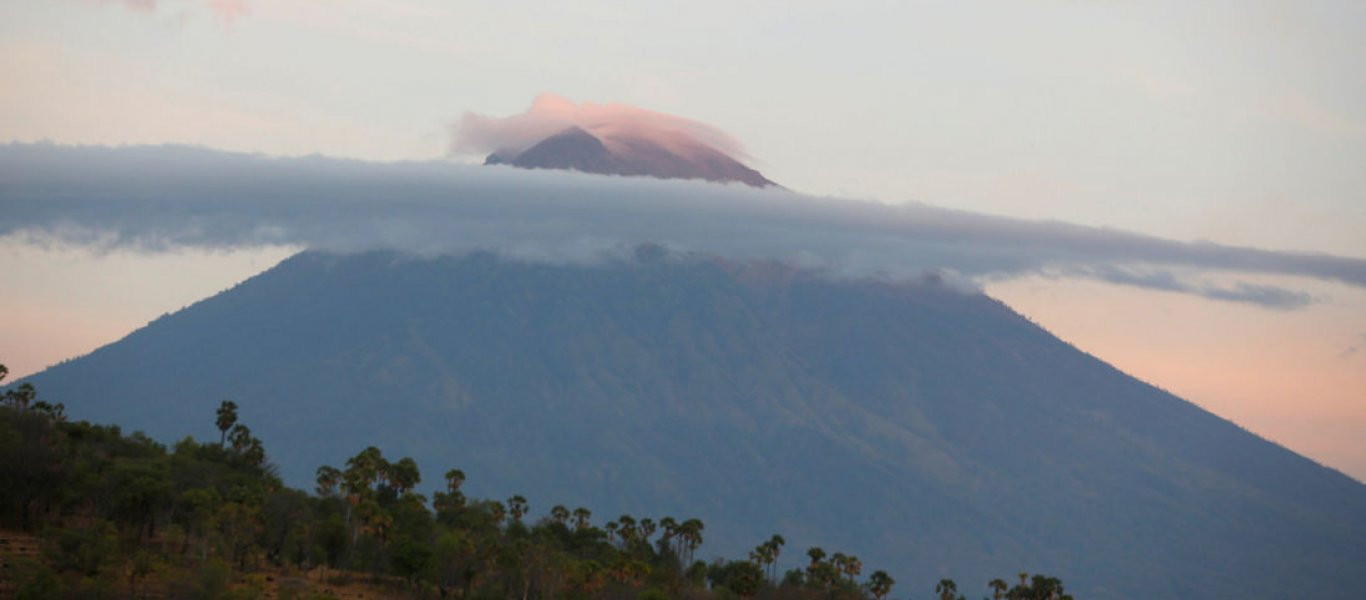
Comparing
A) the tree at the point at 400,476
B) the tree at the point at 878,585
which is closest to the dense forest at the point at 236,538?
the tree at the point at 400,476

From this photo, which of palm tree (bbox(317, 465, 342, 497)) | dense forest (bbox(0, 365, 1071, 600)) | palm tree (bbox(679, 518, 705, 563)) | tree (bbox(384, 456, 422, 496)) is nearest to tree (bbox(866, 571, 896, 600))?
dense forest (bbox(0, 365, 1071, 600))

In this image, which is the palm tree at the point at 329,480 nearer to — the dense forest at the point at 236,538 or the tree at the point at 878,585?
the dense forest at the point at 236,538

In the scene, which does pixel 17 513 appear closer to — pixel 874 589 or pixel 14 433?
pixel 14 433

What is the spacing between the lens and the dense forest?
92375mm

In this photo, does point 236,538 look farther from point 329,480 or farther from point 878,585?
point 878,585

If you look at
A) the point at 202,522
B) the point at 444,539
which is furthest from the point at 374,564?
the point at 202,522

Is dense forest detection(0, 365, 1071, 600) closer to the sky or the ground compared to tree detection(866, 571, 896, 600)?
closer to the sky

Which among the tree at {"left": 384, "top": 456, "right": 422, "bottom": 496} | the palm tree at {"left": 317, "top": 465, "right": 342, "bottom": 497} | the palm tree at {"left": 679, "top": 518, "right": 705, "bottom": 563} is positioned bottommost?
the palm tree at {"left": 679, "top": 518, "right": 705, "bottom": 563}

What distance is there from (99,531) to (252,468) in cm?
4281

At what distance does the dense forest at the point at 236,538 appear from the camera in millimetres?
92375

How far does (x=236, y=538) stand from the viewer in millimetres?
103875

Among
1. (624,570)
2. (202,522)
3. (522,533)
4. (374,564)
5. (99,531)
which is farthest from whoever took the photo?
(522,533)

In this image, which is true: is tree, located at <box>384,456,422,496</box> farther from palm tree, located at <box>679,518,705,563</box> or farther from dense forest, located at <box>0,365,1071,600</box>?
palm tree, located at <box>679,518,705,563</box>

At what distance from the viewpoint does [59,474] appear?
349 ft
